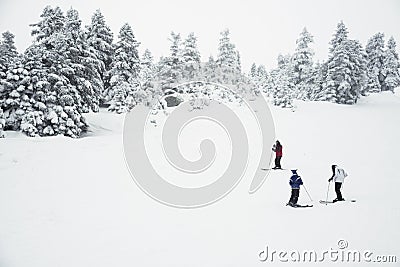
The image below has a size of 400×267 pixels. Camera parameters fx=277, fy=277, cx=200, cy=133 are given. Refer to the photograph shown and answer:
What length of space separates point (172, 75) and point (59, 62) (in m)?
15.7

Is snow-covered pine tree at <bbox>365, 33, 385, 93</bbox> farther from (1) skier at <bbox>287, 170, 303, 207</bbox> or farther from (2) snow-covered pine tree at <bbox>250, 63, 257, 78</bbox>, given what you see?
(1) skier at <bbox>287, 170, 303, 207</bbox>

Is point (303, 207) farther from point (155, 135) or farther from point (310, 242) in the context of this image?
point (155, 135)

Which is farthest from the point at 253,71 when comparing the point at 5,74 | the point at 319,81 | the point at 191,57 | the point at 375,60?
the point at 5,74

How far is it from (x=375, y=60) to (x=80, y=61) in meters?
52.3

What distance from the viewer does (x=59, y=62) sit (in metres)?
23.5

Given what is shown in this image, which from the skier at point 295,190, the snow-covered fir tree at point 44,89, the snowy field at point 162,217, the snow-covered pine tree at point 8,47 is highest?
the snow-covered pine tree at point 8,47

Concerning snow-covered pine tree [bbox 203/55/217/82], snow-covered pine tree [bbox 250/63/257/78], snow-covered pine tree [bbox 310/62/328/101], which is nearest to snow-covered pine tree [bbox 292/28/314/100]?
snow-covered pine tree [bbox 310/62/328/101]

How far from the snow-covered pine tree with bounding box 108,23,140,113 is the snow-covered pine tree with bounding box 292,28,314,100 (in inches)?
1102

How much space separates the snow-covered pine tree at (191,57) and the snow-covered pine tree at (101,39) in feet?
32.8

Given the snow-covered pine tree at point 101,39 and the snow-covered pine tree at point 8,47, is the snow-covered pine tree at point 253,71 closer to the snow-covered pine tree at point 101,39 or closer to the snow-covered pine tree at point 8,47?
the snow-covered pine tree at point 101,39

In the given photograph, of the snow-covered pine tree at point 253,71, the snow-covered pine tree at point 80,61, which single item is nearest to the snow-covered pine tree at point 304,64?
the snow-covered pine tree at point 253,71

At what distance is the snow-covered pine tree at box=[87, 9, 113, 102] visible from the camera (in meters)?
33.6

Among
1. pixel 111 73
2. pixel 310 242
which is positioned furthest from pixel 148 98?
pixel 310 242

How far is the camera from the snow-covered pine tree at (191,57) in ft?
126
